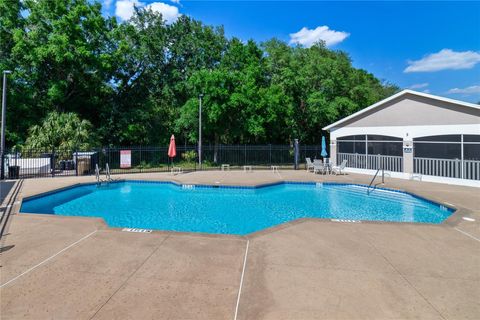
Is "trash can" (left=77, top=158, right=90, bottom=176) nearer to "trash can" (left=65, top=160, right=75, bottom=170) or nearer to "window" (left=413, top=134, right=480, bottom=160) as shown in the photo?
"trash can" (left=65, top=160, right=75, bottom=170)

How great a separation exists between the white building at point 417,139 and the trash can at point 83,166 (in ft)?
54.7

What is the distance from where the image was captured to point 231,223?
8875 mm

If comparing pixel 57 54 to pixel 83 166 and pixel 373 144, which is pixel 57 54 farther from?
pixel 373 144

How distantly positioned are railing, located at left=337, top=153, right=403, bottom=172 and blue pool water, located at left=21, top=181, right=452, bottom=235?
4.10 meters

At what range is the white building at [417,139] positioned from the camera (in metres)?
13.2

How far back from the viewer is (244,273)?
14.6ft

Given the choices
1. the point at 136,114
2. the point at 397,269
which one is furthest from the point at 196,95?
the point at 397,269

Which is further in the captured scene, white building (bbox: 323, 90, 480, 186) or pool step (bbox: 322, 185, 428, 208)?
white building (bbox: 323, 90, 480, 186)

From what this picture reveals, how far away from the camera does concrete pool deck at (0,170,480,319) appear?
3535 mm

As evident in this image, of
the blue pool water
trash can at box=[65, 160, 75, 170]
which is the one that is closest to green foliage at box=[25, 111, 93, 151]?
trash can at box=[65, 160, 75, 170]

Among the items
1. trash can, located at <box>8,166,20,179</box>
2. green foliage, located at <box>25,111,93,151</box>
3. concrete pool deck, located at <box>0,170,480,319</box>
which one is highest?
green foliage, located at <box>25,111,93,151</box>

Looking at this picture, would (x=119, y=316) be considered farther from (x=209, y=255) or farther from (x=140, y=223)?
(x=140, y=223)

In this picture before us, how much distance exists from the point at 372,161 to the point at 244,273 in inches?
624

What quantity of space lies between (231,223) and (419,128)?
12.1m
